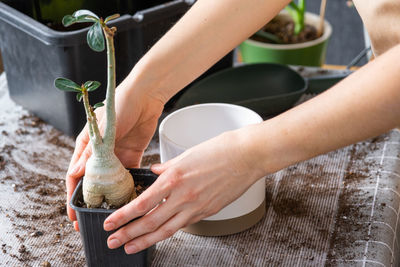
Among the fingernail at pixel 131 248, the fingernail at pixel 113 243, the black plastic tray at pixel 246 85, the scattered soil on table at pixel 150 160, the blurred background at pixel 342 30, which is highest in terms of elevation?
the fingernail at pixel 113 243

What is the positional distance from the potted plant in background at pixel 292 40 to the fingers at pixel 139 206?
37.0 inches

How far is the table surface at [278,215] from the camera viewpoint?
82 cm

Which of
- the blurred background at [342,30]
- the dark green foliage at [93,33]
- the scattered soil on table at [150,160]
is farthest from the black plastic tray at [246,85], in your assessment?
the blurred background at [342,30]

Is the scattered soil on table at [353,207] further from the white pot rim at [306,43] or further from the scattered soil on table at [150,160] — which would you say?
the white pot rim at [306,43]

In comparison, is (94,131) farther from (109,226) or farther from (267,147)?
(267,147)

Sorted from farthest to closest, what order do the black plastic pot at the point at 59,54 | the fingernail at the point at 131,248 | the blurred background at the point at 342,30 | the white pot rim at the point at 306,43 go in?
the blurred background at the point at 342,30, the white pot rim at the point at 306,43, the black plastic pot at the point at 59,54, the fingernail at the point at 131,248

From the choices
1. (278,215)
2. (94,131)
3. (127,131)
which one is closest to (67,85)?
(94,131)

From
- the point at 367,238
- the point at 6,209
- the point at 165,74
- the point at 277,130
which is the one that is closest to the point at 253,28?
the point at 165,74

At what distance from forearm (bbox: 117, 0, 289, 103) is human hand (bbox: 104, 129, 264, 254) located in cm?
19

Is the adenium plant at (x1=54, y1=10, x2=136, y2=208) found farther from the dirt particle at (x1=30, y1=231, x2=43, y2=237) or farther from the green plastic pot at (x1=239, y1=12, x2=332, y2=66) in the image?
the green plastic pot at (x1=239, y1=12, x2=332, y2=66)

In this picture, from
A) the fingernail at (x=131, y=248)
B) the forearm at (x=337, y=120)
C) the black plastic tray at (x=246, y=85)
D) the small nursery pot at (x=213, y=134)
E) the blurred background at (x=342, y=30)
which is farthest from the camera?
the blurred background at (x=342, y=30)

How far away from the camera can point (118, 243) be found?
0.73m

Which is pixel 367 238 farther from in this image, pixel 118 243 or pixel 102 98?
pixel 102 98

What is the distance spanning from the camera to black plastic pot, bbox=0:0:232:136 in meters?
1.00
